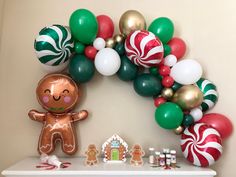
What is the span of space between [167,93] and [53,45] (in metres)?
0.70

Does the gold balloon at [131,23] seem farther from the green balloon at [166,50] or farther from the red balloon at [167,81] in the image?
the red balloon at [167,81]

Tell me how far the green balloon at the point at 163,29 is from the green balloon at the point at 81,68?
0.43m

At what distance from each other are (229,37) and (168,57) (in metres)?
0.50

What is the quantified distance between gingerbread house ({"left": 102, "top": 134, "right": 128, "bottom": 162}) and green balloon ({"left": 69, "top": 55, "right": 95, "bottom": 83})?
15.6 inches

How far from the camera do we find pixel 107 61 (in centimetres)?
155

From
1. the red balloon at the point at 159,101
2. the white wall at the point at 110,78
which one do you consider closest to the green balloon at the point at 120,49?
the white wall at the point at 110,78

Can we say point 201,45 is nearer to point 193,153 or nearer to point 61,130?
point 193,153

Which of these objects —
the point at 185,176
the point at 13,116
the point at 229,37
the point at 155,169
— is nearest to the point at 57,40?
the point at 13,116

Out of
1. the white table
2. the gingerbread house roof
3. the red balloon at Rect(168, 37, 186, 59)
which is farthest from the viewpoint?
the red balloon at Rect(168, 37, 186, 59)

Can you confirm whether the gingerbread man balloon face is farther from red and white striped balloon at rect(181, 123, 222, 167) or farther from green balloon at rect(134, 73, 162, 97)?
red and white striped balloon at rect(181, 123, 222, 167)

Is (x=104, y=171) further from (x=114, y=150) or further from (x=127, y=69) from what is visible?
(x=127, y=69)

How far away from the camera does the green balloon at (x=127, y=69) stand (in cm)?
163

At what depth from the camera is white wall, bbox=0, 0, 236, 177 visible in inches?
68.9

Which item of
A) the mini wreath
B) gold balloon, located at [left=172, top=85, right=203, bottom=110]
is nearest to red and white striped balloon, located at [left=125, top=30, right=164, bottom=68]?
the mini wreath
